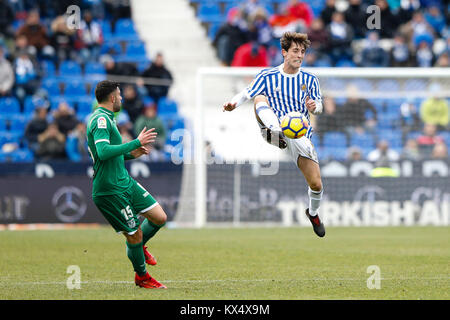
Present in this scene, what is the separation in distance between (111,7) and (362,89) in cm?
890

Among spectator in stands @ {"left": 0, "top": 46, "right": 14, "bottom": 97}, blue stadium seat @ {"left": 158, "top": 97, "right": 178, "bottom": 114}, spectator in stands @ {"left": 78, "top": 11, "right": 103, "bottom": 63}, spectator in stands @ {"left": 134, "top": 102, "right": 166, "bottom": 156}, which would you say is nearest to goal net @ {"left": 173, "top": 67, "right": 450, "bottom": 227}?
spectator in stands @ {"left": 134, "top": 102, "right": 166, "bottom": 156}

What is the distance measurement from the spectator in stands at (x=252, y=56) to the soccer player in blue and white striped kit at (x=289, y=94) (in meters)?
11.2

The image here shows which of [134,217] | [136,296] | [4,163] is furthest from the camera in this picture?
[4,163]

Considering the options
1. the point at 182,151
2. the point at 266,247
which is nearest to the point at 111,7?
the point at 182,151

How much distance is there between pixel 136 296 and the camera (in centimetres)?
Answer: 849

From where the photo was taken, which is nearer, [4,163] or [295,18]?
[4,163]

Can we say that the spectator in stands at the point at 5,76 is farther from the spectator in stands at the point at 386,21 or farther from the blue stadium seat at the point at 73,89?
the spectator in stands at the point at 386,21

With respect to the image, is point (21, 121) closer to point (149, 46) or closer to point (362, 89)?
point (149, 46)

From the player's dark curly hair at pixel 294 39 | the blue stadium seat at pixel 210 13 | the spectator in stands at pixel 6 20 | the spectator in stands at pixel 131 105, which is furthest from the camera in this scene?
the blue stadium seat at pixel 210 13

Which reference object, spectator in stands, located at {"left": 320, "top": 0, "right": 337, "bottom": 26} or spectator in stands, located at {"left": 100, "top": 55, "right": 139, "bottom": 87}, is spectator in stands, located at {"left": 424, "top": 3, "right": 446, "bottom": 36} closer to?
spectator in stands, located at {"left": 320, "top": 0, "right": 337, "bottom": 26}

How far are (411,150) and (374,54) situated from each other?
353 cm

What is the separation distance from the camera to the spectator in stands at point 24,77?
22953 millimetres

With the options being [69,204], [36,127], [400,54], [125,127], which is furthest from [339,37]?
[69,204]

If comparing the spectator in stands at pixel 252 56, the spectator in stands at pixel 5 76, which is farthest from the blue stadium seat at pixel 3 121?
the spectator in stands at pixel 252 56
